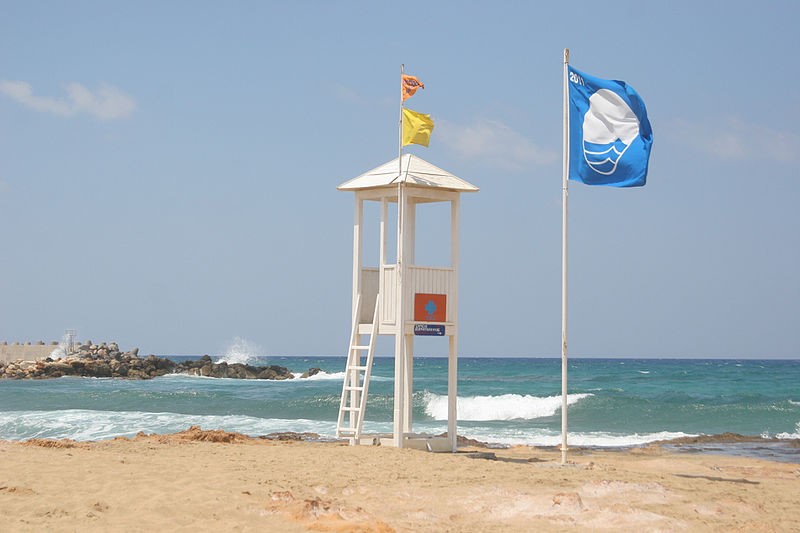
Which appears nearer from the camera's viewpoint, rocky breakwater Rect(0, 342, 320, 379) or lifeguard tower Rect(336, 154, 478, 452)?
lifeguard tower Rect(336, 154, 478, 452)

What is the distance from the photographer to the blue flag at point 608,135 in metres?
14.1

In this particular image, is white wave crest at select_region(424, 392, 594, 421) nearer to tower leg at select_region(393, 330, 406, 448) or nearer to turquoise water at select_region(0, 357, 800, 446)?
turquoise water at select_region(0, 357, 800, 446)

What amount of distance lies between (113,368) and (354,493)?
50.3 metres

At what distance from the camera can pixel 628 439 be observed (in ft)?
79.9

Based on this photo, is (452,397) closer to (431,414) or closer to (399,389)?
(399,389)

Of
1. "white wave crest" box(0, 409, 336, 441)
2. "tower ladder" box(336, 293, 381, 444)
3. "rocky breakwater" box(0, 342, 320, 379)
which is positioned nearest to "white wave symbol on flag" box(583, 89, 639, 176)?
"tower ladder" box(336, 293, 381, 444)

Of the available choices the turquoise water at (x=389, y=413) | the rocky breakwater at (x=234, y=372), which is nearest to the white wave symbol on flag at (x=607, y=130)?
the turquoise water at (x=389, y=413)

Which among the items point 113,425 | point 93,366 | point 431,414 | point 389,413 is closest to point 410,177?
point 113,425

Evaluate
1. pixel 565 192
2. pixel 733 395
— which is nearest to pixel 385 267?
pixel 565 192

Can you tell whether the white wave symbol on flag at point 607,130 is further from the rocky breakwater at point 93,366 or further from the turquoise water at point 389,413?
the rocky breakwater at point 93,366

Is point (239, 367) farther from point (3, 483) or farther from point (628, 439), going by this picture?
point (3, 483)

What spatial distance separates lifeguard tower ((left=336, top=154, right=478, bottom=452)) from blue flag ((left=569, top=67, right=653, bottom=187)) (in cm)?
301

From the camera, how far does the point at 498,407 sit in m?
37.8

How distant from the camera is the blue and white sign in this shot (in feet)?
55.2
